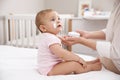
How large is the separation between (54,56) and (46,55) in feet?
0.15

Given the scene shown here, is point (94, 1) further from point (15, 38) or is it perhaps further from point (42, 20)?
point (42, 20)

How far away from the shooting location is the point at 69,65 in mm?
1073

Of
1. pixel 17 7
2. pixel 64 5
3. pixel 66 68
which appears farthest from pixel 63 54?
pixel 64 5

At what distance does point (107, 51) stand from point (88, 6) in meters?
2.23

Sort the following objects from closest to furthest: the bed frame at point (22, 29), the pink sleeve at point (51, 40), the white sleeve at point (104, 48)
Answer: the white sleeve at point (104, 48), the pink sleeve at point (51, 40), the bed frame at point (22, 29)

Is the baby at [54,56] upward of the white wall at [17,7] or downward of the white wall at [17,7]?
downward

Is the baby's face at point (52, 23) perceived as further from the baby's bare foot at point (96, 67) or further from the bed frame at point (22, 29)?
the bed frame at point (22, 29)

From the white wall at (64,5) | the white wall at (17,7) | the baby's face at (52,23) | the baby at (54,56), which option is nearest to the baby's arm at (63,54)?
the baby at (54,56)

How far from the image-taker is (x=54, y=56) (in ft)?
3.74

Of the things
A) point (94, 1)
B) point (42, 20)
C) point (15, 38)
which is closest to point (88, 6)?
point (94, 1)

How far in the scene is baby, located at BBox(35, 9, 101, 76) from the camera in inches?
42.5

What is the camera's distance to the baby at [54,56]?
108 centimetres

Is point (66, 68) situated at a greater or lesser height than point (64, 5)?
lesser

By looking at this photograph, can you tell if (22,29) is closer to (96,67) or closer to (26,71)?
(26,71)
